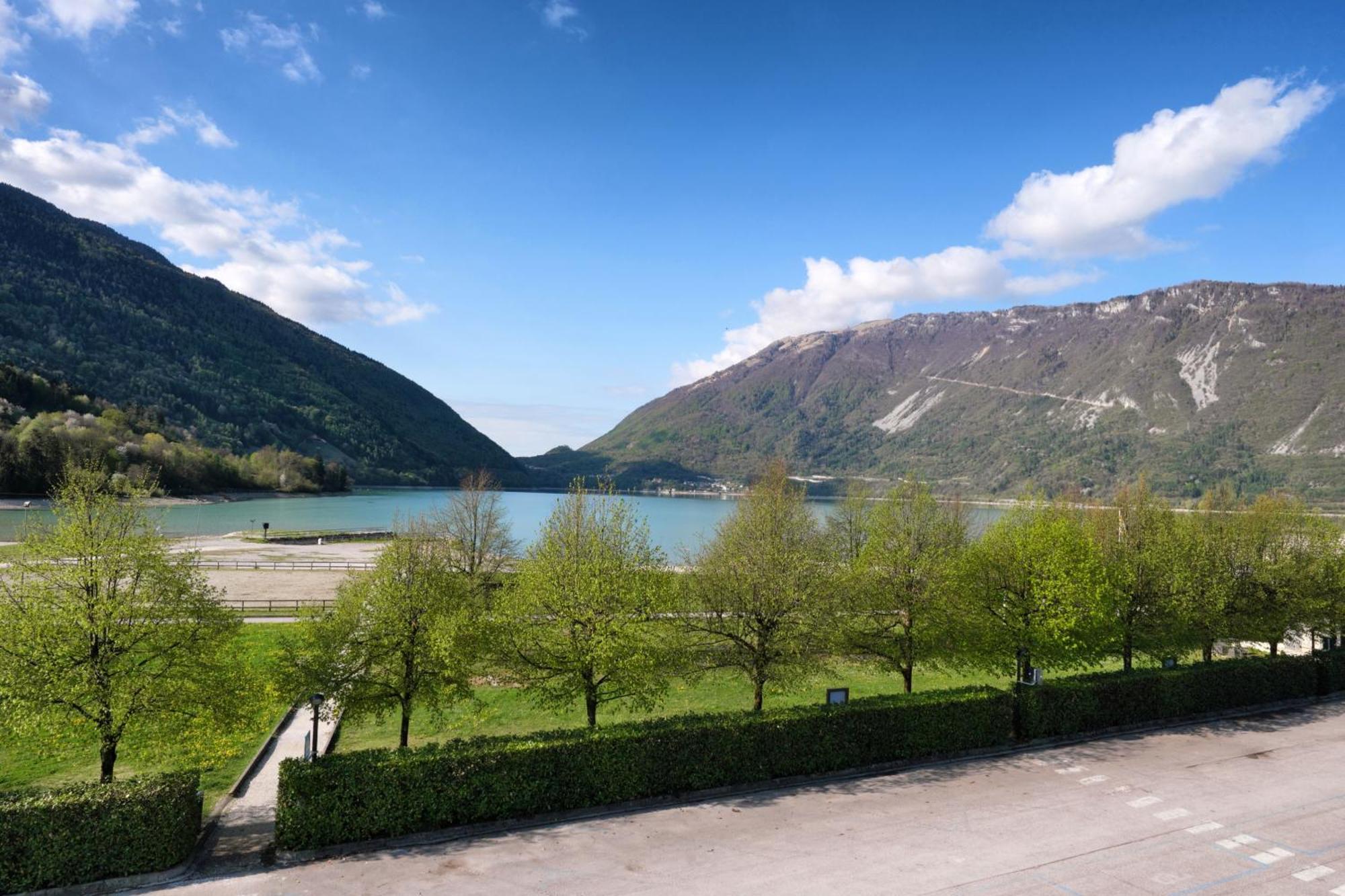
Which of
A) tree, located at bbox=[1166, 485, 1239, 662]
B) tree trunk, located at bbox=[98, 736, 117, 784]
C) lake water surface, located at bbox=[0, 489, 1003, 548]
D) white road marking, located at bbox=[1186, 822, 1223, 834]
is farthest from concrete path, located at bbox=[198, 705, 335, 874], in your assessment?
lake water surface, located at bbox=[0, 489, 1003, 548]

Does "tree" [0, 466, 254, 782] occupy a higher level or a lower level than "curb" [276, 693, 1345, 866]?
higher

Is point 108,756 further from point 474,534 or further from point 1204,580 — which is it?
point 1204,580

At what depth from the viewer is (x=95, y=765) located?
18.6 metres

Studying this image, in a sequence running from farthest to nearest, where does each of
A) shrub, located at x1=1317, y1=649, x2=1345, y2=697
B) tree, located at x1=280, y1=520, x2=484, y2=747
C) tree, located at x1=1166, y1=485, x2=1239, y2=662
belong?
shrub, located at x1=1317, y1=649, x2=1345, y2=697, tree, located at x1=1166, y1=485, x2=1239, y2=662, tree, located at x1=280, y1=520, x2=484, y2=747

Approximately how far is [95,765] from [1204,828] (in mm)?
27643

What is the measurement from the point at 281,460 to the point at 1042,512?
161345 mm

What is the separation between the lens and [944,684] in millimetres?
29406

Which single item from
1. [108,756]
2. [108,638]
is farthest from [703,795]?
[108,638]

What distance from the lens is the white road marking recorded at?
614 inches

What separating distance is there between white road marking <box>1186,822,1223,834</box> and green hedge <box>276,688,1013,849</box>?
223 inches

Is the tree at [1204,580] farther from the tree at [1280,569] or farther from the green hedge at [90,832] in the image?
the green hedge at [90,832]

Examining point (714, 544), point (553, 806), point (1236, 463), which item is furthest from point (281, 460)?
point (1236, 463)

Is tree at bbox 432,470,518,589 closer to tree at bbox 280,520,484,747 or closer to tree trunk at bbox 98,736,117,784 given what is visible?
tree at bbox 280,520,484,747

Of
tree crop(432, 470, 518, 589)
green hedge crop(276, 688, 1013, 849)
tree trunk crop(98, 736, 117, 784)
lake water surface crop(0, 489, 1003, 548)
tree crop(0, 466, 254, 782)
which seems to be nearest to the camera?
tree crop(0, 466, 254, 782)
